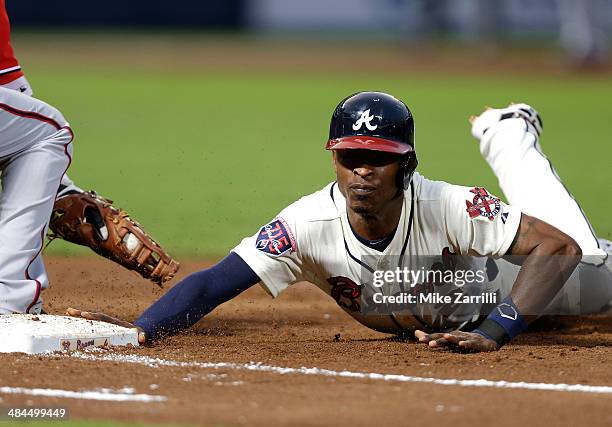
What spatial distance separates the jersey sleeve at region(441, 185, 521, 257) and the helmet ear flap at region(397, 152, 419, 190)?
190mm

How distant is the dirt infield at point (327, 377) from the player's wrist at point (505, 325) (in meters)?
0.08

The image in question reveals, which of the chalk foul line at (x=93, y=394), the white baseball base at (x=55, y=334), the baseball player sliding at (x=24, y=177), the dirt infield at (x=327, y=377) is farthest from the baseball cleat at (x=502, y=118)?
the chalk foul line at (x=93, y=394)

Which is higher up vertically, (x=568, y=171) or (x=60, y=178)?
(x=60, y=178)

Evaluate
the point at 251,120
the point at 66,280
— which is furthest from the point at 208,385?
the point at 251,120

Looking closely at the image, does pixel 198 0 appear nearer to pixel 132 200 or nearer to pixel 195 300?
pixel 132 200

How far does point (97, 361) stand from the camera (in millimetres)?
4668

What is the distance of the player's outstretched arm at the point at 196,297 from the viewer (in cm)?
490

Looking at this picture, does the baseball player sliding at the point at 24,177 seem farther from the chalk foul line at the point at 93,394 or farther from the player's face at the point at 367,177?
the player's face at the point at 367,177

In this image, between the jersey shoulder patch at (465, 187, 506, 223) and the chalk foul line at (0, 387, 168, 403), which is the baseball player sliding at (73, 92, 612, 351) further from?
the chalk foul line at (0, 387, 168, 403)

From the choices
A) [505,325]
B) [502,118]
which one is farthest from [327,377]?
[502,118]

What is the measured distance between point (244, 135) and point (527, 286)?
11313mm

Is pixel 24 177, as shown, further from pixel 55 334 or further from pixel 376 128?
pixel 376 128

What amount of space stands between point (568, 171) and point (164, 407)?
924cm

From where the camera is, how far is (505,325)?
4.91 m
